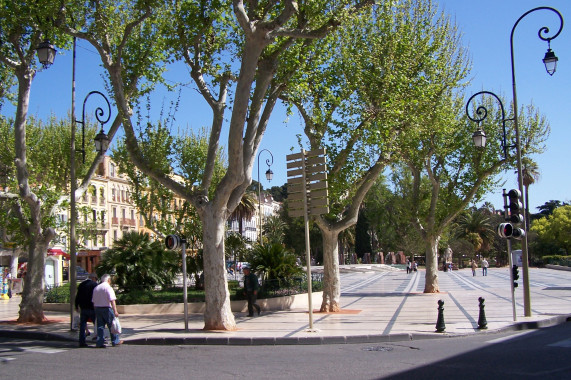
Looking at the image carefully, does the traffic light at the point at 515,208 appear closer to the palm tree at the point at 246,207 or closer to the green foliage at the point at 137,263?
the green foliage at the point at 137,263

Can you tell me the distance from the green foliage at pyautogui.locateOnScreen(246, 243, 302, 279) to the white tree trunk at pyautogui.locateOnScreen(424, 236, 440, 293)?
30.3 feet

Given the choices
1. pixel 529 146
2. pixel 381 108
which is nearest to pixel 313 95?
pixel 381 108

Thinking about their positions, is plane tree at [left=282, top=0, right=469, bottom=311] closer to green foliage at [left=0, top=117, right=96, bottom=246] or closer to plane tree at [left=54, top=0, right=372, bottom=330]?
plane tree at [left=54, top=0, right=372, bottom=330]

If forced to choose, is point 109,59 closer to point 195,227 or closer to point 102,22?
point 102,22

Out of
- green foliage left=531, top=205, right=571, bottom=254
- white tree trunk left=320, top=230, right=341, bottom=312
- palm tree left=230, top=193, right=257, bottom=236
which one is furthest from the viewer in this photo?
green foliage left=531, top=205, right=571, bottom=254

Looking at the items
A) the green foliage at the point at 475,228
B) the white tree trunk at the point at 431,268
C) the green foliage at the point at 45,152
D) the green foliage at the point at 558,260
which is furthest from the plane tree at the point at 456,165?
the green foliage at the point at 475,228

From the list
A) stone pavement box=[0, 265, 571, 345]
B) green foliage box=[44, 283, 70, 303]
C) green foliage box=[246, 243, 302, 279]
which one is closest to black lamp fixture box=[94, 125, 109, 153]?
stone pavement box=[0, 265, 571, 345]

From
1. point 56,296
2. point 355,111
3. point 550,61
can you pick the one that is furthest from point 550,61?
point 56,296

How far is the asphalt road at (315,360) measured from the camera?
334 inches

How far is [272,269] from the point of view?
68.2 feet

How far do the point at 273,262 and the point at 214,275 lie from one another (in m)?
7.56

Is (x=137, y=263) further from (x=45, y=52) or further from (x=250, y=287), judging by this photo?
(x=45, y=52)

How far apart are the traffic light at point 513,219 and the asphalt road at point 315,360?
10.1ft

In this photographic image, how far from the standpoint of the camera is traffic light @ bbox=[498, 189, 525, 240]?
15.0 metres
